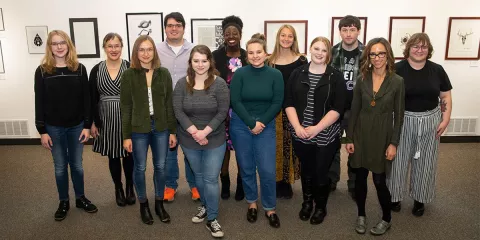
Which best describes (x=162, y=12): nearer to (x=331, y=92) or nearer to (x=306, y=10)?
(x=306, y=10)

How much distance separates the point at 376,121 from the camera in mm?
2691

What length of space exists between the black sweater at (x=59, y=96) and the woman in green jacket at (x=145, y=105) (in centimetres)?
48

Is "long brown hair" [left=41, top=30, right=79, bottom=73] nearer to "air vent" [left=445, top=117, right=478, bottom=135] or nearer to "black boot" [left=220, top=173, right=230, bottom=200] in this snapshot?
"black boot" [left=220, top=173, right=230, bottom=200]

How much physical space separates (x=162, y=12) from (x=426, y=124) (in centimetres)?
393

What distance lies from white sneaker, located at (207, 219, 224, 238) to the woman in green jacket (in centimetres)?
64

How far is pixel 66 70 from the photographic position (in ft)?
9.87

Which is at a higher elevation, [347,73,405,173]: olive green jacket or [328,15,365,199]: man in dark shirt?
[328,15,365,199]: man in dark shirt

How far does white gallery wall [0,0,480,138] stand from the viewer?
5.32 meters

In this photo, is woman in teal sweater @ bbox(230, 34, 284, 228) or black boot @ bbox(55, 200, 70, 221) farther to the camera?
black boot @ bbox(55, 200, 70, 221)

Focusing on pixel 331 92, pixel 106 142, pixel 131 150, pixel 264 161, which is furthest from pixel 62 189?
pixel 331 92

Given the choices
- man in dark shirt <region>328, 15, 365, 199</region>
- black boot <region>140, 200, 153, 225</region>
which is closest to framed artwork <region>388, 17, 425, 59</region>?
man in dark shirt <region>328, 15, 365, 199</region>

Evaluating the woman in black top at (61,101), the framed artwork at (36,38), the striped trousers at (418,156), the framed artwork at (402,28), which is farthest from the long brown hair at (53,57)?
the framed artwork at (402,28)

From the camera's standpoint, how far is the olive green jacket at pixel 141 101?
9.20ft

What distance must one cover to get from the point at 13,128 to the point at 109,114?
142 inches
